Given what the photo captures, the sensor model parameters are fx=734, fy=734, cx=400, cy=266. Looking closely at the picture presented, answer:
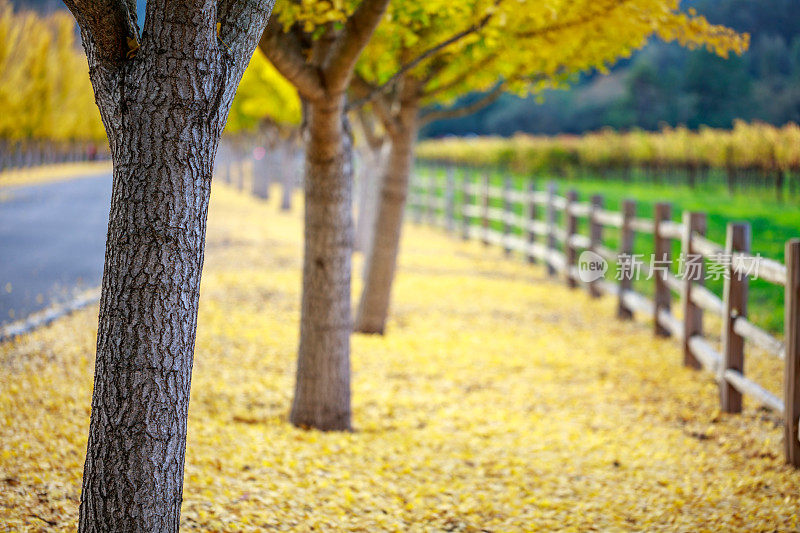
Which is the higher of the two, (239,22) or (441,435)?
(239,22)

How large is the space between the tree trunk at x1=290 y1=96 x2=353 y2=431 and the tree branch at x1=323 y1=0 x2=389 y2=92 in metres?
0.37

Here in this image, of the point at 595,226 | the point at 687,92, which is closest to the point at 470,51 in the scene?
the point at 595,226

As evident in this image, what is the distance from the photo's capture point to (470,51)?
21.1 ft

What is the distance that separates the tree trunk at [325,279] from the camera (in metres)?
5.03

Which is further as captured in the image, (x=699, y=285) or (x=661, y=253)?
(x=661, y=253)

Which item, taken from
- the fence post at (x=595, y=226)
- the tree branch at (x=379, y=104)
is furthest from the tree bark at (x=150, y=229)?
the fence post at (x=595, y=226)

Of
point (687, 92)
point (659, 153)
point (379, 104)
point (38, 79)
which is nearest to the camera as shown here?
point (379, 104)

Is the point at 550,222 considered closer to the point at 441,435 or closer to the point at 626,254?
the point at 626,254

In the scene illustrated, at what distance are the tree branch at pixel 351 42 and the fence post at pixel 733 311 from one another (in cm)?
351

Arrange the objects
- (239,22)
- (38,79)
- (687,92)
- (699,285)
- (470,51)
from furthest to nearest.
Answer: (38,79) < (687,92) < (699,285) < (470,51) < (239,22)

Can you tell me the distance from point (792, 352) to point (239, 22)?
157 inches

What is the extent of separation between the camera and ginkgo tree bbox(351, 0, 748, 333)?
5176mm

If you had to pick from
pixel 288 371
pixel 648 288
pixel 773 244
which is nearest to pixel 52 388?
pixel 288 371

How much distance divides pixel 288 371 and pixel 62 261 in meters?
6.50
